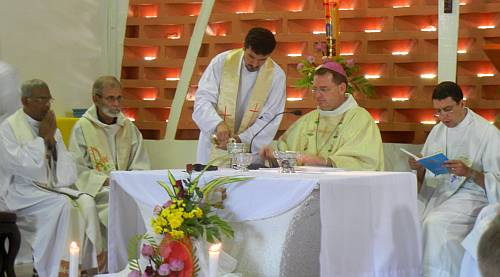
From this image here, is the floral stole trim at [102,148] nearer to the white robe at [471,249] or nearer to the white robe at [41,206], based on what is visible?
the white robe at [41,206]

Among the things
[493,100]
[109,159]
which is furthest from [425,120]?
[109,159]

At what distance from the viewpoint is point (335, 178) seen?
4270 millimetres

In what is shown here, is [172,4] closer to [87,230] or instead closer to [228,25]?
[228,25]

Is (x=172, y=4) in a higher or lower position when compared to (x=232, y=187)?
higher

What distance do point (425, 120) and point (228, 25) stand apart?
7.18 feet

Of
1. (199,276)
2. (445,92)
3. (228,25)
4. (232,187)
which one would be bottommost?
(199,276)

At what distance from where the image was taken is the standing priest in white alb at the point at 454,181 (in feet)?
16.9

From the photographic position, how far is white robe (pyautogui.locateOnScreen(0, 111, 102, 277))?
5832mm

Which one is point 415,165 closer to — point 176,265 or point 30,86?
point 176,265

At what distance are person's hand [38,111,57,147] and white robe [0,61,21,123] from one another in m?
0.76

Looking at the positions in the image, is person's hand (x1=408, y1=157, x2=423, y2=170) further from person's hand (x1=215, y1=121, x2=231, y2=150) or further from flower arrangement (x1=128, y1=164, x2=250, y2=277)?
flower arrangement (x1=128, y1=164, x2=250, y2=277)

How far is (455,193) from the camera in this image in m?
5.47

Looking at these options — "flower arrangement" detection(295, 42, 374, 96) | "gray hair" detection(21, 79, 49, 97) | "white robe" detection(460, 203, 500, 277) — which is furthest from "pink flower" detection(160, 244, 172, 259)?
"flower arrangement" detection(295, 42, 374, 96)

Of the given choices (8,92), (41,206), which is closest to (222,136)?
(41,206)
